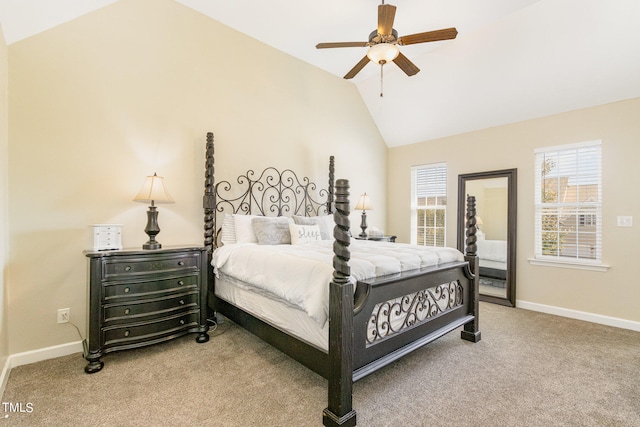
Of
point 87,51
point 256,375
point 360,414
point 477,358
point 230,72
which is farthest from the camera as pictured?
point 230,72

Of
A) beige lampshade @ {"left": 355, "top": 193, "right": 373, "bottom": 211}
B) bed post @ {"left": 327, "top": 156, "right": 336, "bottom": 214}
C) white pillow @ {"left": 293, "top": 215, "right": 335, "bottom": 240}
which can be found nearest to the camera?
white pillow @ {"left": 293, "top": 215, "right": 335, "bottom": 240}

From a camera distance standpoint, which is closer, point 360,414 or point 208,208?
point 360,414

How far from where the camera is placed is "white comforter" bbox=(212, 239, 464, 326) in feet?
5.95

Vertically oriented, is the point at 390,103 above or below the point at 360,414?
above

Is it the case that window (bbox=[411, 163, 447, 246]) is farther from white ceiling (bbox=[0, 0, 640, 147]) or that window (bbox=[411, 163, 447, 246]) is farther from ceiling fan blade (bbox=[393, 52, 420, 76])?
ceiling fan blade (bbox=[393, 52, 420, 76])

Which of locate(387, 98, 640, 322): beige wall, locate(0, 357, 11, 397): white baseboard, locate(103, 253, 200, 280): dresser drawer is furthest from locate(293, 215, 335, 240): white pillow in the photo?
locate(0, 357, 11, 397): white baseboard

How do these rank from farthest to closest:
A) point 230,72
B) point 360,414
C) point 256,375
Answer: point 230,72
point 256,375
point 360,414

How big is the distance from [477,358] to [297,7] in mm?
3804

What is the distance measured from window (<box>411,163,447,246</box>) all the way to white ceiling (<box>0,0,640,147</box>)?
0.96 m

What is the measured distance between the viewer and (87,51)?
2674mm

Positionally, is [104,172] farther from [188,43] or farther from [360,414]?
[360,414]

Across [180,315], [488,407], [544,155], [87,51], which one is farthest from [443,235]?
[87,51]

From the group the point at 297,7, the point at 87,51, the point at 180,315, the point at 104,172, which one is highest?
the point at 297,7

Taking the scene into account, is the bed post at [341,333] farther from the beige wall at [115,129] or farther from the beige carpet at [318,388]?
the beige wall at [115,129]
